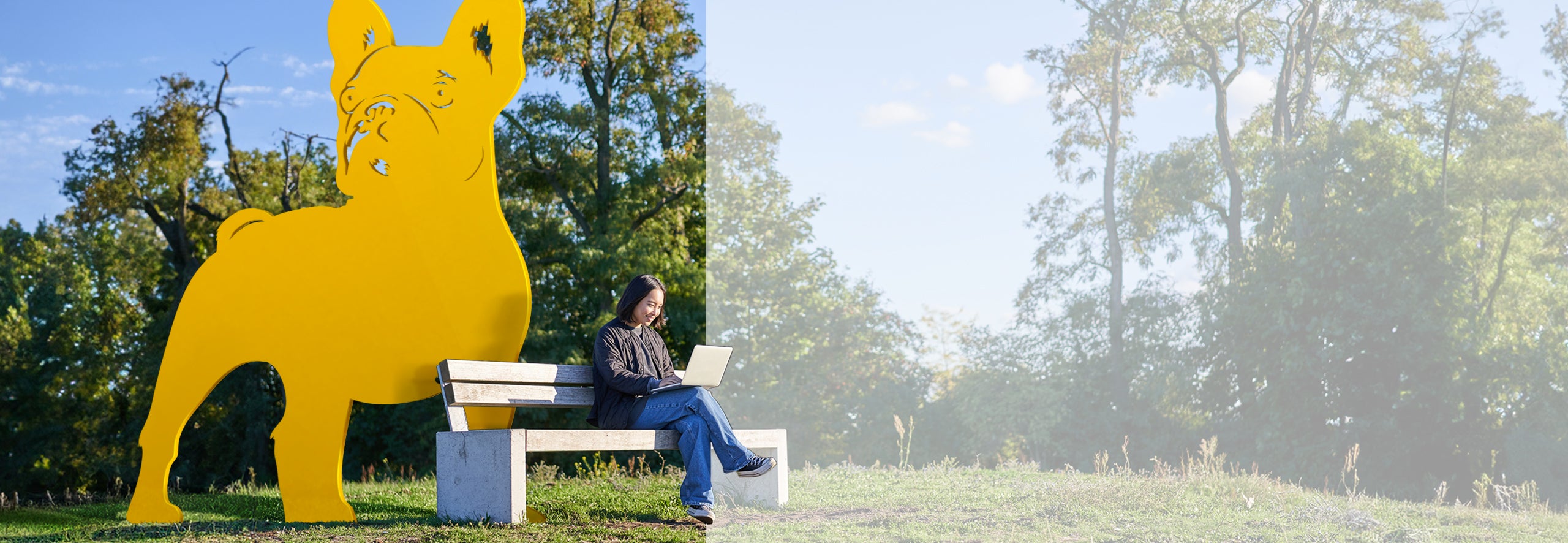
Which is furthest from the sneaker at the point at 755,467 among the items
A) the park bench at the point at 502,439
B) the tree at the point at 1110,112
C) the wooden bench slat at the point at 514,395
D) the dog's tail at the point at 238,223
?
the tree at the point at 1110,112

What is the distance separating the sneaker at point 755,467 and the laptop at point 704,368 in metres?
0.41

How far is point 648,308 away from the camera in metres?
5.13

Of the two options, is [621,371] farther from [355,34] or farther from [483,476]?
[355,34]

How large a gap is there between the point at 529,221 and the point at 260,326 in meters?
8.56

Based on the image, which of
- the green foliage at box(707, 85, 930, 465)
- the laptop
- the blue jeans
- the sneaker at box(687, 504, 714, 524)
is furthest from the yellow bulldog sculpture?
the green foliage at box(707, 85, 930, 465)

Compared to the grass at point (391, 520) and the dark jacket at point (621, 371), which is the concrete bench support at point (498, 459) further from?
the dark jacket at point (621, 371)

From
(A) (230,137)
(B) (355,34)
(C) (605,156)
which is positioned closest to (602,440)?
(B) (355,34)

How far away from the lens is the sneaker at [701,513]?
4434 millimetres

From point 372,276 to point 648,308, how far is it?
1.51 metres

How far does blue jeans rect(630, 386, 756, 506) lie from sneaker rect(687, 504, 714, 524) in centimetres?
2

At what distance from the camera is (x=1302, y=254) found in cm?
901

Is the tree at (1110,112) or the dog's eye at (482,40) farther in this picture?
the tree at (1110,112)

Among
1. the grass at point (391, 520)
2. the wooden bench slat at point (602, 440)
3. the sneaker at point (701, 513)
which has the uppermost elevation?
the wooden bench slat at point (602, 440)

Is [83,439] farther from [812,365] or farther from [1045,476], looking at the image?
[1045,476]
